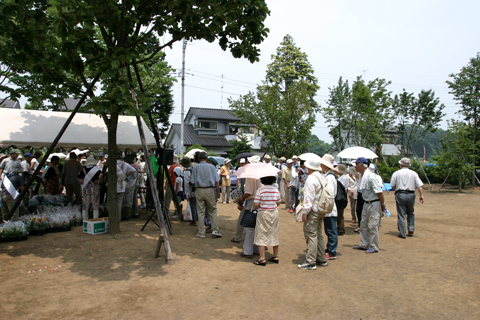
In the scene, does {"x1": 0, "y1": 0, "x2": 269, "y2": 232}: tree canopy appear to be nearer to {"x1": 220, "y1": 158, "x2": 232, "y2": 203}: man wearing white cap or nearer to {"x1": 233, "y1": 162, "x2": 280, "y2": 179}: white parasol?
{"x1": 233, "y1": 162, "x2": 280, "y2": 179}: white parasol

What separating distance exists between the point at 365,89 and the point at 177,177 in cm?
1780

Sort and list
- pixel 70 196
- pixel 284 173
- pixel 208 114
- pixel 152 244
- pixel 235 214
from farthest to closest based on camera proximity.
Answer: pixel 208 114
pixel 284 173
pixel 235 214
pixel 70 196
pixel 152 244

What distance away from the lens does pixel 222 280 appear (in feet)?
16.6

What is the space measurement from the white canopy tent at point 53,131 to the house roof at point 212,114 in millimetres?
30130

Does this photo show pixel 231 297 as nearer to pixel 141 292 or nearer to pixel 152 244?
pixel 141 292

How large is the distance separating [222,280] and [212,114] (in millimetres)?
38957

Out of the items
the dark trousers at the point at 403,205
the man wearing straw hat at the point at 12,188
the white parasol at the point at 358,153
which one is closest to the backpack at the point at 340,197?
the dark trousers at the point at 403,205

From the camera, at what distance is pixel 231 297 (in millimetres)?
4422

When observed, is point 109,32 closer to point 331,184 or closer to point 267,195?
point 267,195

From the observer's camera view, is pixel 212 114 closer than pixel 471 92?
No

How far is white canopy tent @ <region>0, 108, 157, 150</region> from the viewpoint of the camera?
948cm

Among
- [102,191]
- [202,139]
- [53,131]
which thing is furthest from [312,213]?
[202,139]

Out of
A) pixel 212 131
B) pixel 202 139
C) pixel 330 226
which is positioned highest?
pixel 212 131

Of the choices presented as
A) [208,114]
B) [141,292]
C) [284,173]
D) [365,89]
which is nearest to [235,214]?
[284,173]
